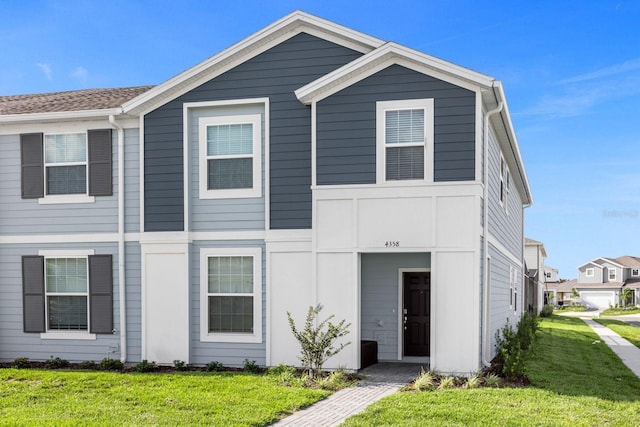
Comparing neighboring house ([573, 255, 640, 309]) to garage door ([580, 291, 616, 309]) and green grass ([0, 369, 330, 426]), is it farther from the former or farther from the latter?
green grass ([0, 369, 330, 426])

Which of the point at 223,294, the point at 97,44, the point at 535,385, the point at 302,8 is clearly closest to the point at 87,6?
the point at 97,44

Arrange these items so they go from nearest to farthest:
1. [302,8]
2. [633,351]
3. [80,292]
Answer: [302,8]
[80,292]
[633,351]

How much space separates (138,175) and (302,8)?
5.13 meters

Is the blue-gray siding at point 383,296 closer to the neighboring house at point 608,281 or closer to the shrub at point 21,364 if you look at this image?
the shrub at point 21,364

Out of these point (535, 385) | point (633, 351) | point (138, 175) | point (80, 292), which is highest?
point (138, 175)

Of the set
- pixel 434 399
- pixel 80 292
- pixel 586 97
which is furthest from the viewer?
pixel 586 97

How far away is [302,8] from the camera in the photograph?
42.8ft

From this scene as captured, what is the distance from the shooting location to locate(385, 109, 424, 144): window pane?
39.4 ft

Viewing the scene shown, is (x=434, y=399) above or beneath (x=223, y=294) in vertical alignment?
beneath

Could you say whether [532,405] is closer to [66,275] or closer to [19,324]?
[66,275]

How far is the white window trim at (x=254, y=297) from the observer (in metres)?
13.1

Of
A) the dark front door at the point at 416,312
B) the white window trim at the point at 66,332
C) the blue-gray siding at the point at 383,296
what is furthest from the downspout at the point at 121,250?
the dark front door at the point at 416,312

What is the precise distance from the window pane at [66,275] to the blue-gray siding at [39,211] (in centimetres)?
69

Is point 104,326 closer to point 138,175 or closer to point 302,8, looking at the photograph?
point 138,175
